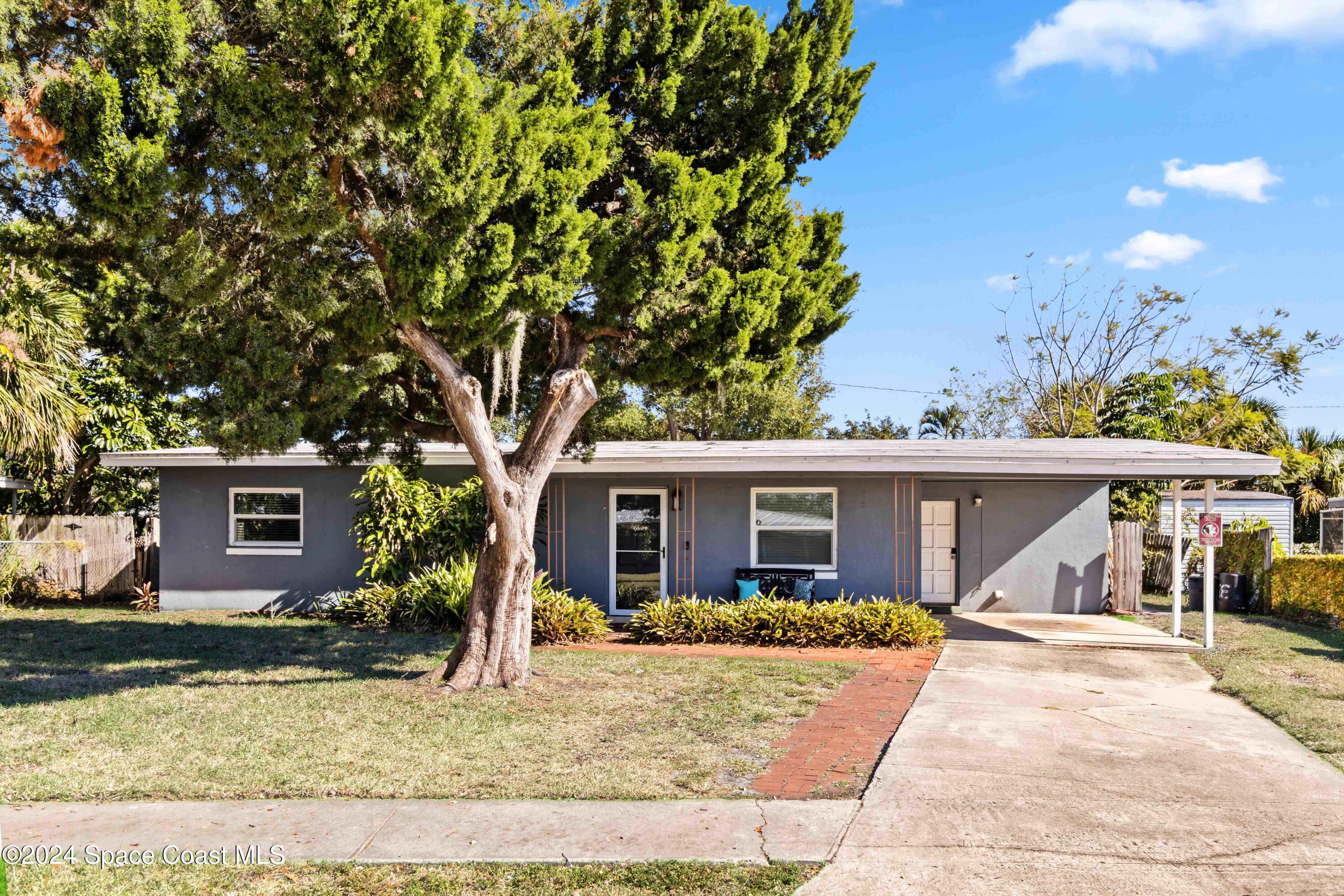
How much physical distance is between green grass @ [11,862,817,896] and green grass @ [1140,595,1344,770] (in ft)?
15.8

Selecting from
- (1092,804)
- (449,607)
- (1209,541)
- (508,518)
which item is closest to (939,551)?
(1209,541)

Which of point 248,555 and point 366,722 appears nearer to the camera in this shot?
point 366,722

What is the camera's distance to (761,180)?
9.05 metres

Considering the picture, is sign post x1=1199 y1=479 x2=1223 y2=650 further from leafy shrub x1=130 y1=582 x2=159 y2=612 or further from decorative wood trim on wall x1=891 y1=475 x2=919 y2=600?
leafy shrub x1=130 y1=582 x2=159 y2=612

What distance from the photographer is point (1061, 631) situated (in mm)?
13242

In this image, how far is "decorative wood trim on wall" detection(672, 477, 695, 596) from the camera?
1427 centimetres

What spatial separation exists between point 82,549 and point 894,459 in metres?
14.2

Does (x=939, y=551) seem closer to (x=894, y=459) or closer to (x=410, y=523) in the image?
(x=894, y=459)

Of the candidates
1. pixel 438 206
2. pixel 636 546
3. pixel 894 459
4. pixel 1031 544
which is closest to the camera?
pixel 438 206

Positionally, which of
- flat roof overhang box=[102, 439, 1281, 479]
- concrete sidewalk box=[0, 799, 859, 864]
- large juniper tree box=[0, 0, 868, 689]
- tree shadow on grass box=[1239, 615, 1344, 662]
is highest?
large juniper tree box=[0, 0, 868, 689]

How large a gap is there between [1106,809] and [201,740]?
637 cm

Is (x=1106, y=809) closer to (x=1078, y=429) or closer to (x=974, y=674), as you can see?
(x=974, y=674)

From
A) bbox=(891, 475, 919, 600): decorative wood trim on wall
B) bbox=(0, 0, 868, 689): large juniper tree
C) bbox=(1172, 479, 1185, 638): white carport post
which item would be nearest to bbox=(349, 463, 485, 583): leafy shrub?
bbox=(0, 0, 868, 689): large juniper tree

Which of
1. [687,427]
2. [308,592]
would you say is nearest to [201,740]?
[308,592]
